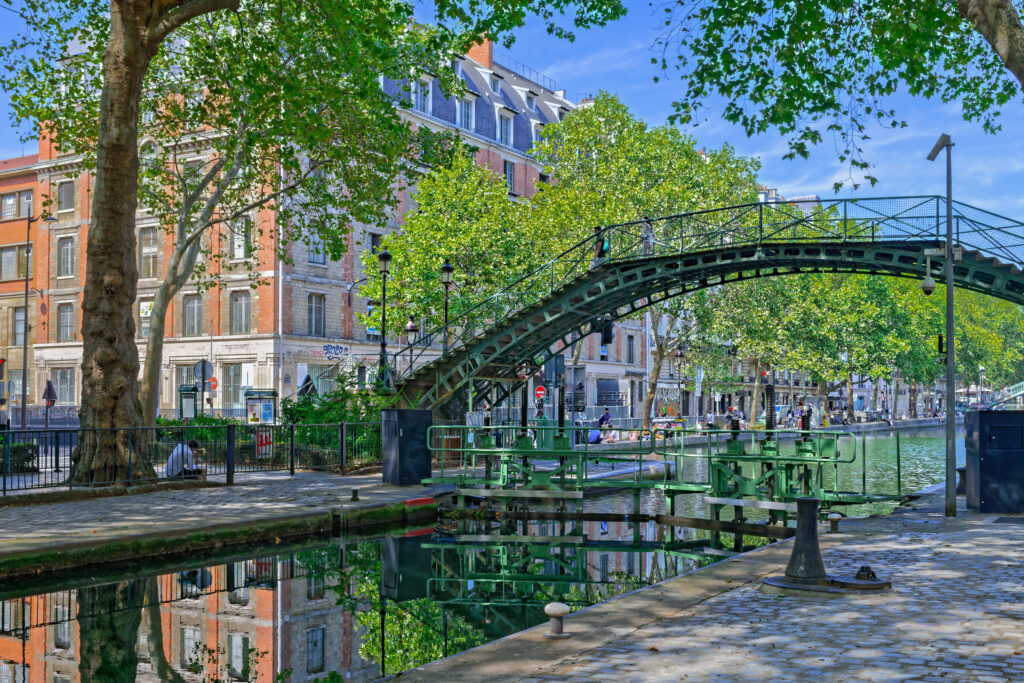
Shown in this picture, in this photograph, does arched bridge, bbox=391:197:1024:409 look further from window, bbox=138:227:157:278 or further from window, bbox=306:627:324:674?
window, bbox=138:227:157:278

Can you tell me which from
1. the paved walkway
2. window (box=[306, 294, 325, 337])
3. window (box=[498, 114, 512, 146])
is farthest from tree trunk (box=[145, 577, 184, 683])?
window (box=[498, 114, 512, 146])

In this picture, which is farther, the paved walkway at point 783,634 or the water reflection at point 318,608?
the water reflection at point 318,608

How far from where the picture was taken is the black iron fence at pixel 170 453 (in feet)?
59.8

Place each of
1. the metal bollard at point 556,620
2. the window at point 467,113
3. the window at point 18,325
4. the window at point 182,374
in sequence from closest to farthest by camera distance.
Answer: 1. the metal bollard at point 556,620
2. the window at point 182,374
3. the window at point 18,325
4. the window at point 467,113

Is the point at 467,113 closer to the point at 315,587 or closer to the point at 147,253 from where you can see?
the point at 147,253

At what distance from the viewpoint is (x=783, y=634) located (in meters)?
7.67

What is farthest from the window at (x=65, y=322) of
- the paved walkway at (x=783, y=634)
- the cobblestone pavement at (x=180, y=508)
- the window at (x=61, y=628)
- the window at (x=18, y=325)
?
the paved walkway at (x=783, y=634)

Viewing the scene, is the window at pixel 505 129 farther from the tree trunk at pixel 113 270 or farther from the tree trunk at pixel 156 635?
the tree trunk at pixel 156 635

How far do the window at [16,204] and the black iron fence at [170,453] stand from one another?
36141 millimetres

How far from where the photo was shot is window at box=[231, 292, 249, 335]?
4581 centimetres

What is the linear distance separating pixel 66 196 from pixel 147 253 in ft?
24.6

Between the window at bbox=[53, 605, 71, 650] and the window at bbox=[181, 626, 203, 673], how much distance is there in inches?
42.3

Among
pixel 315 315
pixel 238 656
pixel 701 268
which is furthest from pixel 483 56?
pixel 238 656

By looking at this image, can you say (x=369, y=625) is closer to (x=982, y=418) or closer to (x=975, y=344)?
(x=982, y=418)
